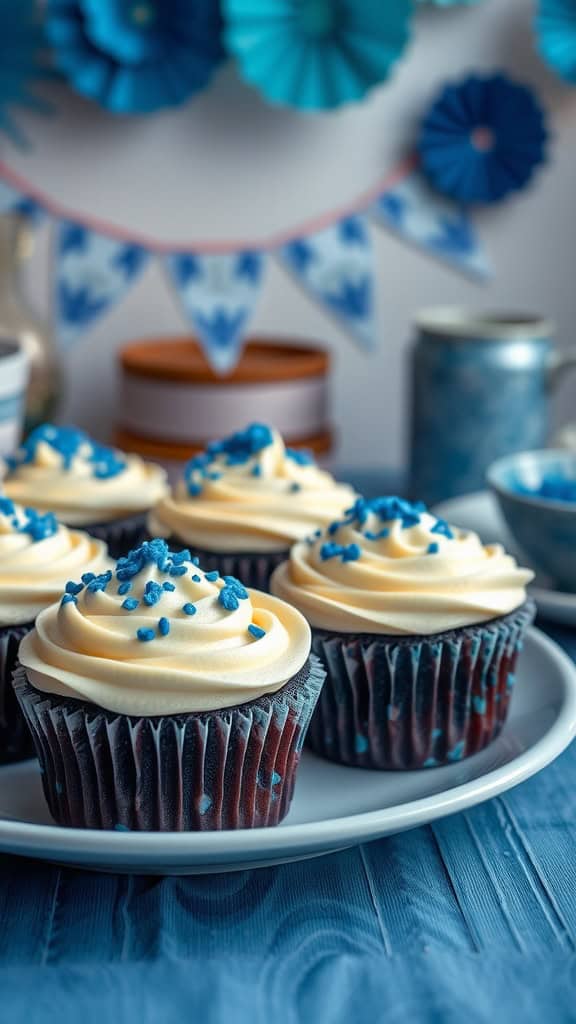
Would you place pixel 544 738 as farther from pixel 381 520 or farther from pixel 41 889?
pixel 41 889

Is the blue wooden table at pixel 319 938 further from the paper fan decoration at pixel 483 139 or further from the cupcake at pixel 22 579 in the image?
the paper fan decoration at pixel 483 139

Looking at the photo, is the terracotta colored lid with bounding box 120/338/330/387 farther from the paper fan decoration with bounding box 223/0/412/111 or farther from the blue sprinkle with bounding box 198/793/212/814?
the blue sprinkle with bounding box 198/793/212/814

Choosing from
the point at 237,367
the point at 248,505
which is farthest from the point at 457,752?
the point at 237,367

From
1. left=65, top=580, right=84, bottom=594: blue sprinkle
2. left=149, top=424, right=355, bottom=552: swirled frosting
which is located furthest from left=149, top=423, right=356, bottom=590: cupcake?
left=65, top=580, right=84, bottom=594: blue sprinkle

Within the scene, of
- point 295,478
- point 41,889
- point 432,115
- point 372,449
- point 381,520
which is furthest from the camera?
point 372,449

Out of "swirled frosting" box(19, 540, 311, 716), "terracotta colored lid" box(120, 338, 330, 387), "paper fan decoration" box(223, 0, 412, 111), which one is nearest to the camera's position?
Result: "swirled frosting" box(19, 540, 311, 716)

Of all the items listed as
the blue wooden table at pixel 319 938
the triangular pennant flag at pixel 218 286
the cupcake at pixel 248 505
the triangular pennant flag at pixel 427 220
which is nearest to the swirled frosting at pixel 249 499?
the cupcake at pixel 248 505

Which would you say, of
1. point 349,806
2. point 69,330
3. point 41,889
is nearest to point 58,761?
point 41,889
